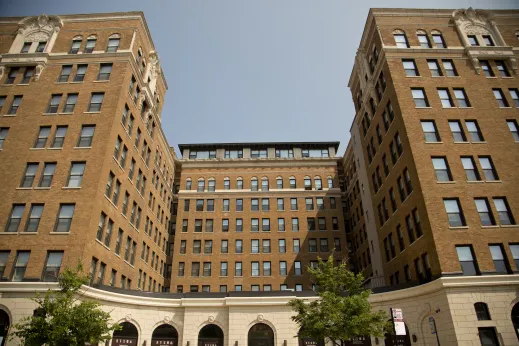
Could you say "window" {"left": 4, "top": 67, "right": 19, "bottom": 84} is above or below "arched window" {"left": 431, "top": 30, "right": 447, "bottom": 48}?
below

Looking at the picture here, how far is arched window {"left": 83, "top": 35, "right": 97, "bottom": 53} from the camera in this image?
3767 centimetres

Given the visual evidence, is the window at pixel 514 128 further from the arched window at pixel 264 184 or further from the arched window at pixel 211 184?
the arched window at pixel 211 184

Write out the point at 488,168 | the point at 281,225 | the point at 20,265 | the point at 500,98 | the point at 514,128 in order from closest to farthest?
the point at 20,265 < the point at 488,168 < the point at 514,128 < the point at 500,98 < the point at 281,225

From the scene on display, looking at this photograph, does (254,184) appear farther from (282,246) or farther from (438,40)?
(438,40)

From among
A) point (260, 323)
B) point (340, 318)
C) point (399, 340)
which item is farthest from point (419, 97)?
point (260, 323)

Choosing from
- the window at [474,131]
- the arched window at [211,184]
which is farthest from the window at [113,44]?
the window at [474,131]

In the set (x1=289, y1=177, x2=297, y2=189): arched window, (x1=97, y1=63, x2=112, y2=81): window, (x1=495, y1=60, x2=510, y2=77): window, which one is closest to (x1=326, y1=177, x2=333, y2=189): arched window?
(x1=289, y1=177, x2=297, y2=189): arched window

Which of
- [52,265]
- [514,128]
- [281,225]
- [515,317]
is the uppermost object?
[281,225]

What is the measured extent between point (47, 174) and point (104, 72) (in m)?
11.9


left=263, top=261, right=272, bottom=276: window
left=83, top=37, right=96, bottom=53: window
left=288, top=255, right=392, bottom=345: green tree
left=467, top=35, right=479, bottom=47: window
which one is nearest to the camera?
left=288, top=255, right=392, bottom=345: green tree

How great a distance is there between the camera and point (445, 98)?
33250 millimetres

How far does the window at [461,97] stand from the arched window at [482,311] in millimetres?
17575

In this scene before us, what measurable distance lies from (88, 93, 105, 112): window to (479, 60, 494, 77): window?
1458 inches

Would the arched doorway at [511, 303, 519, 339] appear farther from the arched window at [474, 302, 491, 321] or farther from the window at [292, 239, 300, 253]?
the window at [292, 239, 300, 253]
